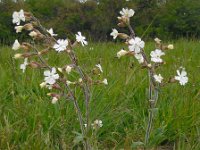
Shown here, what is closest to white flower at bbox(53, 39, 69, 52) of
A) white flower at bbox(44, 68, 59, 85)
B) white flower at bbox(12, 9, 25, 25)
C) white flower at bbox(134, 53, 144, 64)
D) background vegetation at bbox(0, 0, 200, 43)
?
white flower at bbox(44, 68, 59, 85)

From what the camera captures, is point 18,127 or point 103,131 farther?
point 103,131

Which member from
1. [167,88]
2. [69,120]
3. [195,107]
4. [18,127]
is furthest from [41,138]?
[167,88]

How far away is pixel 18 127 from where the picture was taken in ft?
7.00

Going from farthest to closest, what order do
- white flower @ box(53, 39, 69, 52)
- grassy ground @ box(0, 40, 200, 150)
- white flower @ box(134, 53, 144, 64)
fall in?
grassy ground @ box(0, 40, 200, 150) < white flower @ box(134, 53, 144, 64) < white flower @ box(53, 39, 69, 52)

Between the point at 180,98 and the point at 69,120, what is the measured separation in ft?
2.61

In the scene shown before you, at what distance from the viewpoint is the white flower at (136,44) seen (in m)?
1.57

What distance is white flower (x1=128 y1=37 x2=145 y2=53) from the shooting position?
1567mm

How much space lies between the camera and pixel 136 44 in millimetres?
1578

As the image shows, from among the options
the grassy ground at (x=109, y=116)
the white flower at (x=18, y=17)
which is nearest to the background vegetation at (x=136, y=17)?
the grassy ground at (x=109, y=116)

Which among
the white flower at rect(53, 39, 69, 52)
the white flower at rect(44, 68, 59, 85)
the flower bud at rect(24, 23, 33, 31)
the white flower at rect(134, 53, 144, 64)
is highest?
the flower bud at rect(24, 23, 33, 31)

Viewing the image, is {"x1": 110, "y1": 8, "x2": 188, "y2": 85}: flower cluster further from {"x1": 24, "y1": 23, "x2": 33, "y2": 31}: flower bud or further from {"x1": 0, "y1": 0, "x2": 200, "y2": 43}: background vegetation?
{"x1": 0, "y1": 0, "x2": 200, "y2": 43}: background vegetation

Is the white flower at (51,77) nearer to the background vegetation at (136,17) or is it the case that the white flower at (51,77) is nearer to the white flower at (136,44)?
the white flower at (136,44)

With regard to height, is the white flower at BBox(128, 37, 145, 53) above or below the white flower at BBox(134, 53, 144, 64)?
above

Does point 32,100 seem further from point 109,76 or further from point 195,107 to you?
point 195,107
